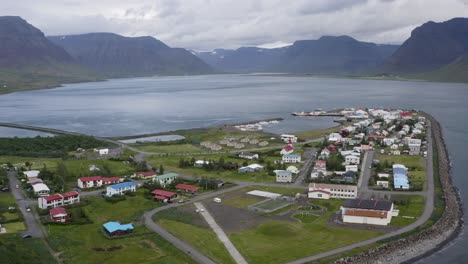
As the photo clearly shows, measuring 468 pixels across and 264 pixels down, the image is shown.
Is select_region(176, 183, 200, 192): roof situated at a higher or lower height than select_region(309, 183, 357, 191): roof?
lower

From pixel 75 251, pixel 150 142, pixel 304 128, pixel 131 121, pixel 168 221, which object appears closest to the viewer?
pixel 75 251

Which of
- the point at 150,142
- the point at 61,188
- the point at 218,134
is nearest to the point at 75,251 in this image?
the point at 61,188

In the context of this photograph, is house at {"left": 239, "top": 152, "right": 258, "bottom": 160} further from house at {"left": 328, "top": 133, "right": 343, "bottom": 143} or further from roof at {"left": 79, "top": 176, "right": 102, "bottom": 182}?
roof at {"left": 79, "top": 176, "right": 102, "bottom": 182}

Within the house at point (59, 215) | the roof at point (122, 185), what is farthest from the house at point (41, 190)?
the house at point (59, 215)

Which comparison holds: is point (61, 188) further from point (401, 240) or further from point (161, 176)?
point (401, 240)

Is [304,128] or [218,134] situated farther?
[304,128]

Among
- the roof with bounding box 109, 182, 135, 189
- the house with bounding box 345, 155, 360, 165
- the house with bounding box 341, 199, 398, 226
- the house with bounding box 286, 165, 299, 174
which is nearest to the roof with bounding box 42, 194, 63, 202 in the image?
the roof with bounding box 109, 182, 135, 189
